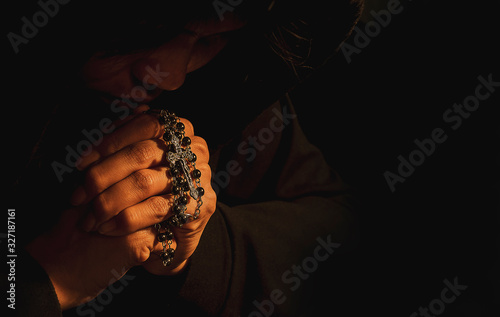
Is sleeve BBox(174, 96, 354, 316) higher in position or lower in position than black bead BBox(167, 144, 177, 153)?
lower

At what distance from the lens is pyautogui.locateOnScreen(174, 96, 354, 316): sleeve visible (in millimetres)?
897

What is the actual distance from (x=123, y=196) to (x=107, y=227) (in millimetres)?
89

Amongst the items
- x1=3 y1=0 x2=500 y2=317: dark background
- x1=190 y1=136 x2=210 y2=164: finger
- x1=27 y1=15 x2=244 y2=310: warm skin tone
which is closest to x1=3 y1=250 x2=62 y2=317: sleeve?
x1=27 y1=15 x2=244 y2=310: warm skin tone

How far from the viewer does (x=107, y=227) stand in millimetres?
634

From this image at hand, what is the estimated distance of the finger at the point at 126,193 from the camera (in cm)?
59

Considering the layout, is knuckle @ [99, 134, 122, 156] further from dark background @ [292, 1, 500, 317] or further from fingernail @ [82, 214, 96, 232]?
dark background @ [292, 1, 500, 317]

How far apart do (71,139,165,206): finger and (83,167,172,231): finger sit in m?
0.01

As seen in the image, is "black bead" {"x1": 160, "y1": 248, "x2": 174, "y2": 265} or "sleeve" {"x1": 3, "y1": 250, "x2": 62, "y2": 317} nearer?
"sleeve" {"x1": 3, "y1": 250, "x2": 62, "y2": 317}

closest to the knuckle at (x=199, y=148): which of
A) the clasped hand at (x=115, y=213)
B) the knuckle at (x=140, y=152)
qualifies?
the clasped hand at (x=115, y=213)

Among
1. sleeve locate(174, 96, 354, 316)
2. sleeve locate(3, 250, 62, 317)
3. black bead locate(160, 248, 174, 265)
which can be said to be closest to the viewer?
sleeve locate(3, 250, 62, 317)

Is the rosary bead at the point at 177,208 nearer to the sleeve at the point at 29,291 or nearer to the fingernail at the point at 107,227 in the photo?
the fingernail at the point at 107,227

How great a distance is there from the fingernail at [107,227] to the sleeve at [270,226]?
0.29 meters

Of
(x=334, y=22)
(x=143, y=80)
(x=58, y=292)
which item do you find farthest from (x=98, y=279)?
(x=334, y=22)

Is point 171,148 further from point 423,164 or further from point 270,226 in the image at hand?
point 423,164
